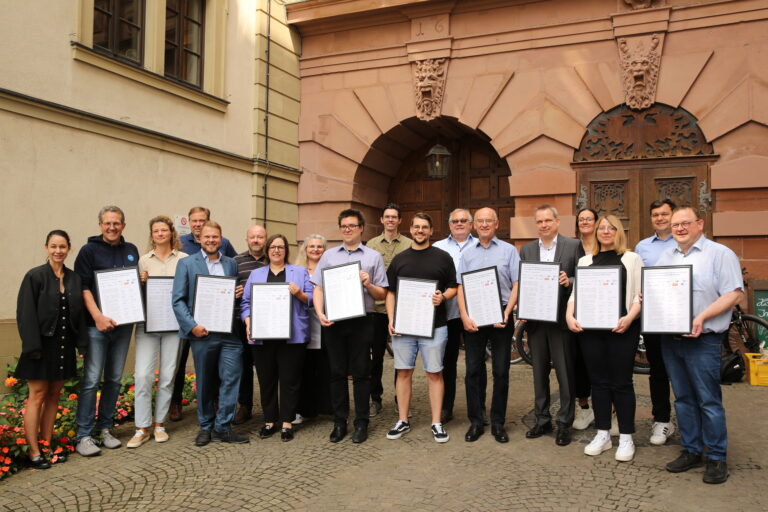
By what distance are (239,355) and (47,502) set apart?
6.04ft

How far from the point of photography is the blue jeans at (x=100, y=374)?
5195mm

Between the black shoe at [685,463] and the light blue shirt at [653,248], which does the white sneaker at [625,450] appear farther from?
the light blue shirt at [653,248]

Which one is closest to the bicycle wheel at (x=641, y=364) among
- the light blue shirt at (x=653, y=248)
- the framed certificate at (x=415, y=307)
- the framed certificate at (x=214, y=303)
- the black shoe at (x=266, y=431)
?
the light blue shirt at (x=653, y=248)

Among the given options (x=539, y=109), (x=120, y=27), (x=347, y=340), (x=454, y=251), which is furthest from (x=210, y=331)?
(x=539, y=109)

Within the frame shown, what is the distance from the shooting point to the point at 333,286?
17.5 feet

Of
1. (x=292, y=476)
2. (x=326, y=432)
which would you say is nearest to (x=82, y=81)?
(x=326, y=432)

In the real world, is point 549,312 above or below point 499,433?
above

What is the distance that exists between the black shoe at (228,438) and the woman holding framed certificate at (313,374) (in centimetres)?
68

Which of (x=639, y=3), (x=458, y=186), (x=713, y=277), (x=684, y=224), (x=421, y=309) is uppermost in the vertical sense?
(x=639, y=3)

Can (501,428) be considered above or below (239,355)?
below

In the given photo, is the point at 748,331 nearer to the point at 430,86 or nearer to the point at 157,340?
the point at 430,86

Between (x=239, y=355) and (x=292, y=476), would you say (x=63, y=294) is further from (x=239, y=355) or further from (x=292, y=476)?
(x=292, y=476)

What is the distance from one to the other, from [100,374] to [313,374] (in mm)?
1940

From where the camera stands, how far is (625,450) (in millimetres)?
4766
